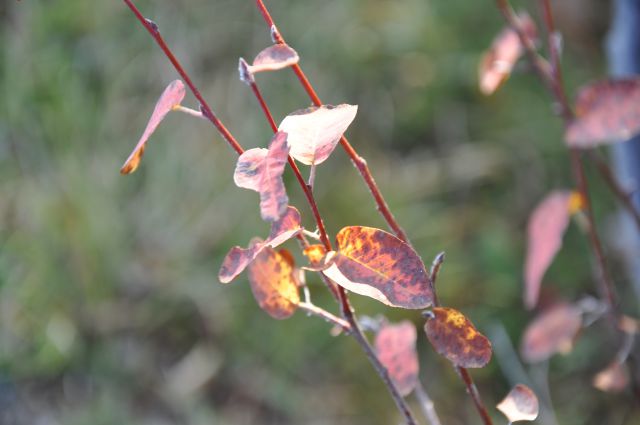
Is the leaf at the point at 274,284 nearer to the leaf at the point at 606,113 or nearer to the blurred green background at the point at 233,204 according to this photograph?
the leaf at the point at 606,113

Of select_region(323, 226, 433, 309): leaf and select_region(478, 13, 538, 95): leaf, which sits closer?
select_region(323, 226, 433, 309): leaf

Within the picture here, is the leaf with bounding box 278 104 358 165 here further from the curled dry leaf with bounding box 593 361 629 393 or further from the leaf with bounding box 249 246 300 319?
the curled dry leaf with bounding box 593 361 629 393

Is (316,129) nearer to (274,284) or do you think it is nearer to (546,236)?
(274,284)

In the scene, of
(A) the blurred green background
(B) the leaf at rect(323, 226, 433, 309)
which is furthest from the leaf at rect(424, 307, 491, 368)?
(A) the blurred green background

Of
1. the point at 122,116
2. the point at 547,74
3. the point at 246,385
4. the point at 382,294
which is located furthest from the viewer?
the point at 122,116

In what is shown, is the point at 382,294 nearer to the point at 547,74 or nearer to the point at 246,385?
the point at 547,74

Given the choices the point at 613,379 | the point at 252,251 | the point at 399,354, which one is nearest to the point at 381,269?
the point at 252,251

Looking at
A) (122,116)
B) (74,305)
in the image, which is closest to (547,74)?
(74,305)
